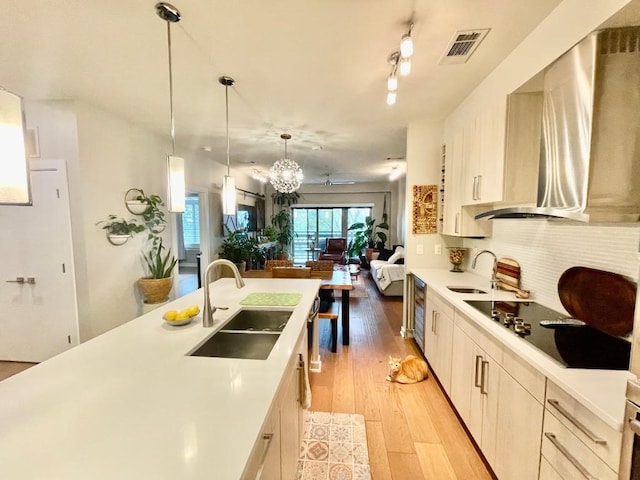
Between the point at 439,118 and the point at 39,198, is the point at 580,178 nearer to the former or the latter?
the point at 439,118

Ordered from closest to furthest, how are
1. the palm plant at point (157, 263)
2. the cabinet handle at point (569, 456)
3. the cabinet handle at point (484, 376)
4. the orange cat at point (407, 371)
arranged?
1. the cabinet handle at point (569, 456)
2. the cabinet handle at point (484, 376)
3. the orange cat at point (407, 371)
4. the palm plant at point (157, 263)

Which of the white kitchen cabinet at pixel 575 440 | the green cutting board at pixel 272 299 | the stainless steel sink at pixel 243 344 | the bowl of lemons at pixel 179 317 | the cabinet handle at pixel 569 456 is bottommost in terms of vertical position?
the cabinet handle at pixel 569 456

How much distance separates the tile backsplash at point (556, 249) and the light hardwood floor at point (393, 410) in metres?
1.17

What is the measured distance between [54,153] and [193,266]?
6.50 meters

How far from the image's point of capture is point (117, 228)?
3.13 meters

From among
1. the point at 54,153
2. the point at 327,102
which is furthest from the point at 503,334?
the point at 54,153

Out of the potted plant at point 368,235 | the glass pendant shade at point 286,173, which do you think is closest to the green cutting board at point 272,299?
the glass pendant shade at point 286,173

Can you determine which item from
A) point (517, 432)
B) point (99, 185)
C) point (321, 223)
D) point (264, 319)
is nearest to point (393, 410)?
point (517, 432)

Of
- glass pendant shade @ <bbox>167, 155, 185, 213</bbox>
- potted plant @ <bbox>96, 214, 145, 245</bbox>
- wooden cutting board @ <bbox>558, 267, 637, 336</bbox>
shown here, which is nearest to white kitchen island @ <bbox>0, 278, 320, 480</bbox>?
glass pendant shade @ <bbox>167, 155, 185, 213</bbox>

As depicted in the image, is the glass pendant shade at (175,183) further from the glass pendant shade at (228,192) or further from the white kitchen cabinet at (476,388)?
the white kitchen cabinet at (476,388)

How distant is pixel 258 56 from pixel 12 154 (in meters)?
1.57

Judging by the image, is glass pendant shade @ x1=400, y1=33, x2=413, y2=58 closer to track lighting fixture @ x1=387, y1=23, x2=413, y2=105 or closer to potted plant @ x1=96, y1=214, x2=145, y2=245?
track lighting fixture @ x1=387, y1=23, x2=413, y2=105

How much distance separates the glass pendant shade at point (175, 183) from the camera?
1712mm

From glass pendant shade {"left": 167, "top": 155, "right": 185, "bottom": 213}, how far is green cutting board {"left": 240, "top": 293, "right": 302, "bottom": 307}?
2.57 ft
